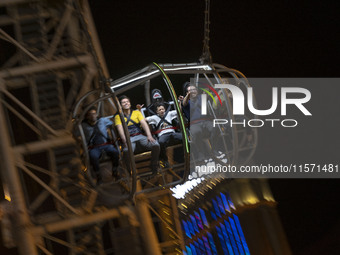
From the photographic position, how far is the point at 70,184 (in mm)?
8883

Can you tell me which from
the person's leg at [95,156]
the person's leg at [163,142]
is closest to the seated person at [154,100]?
the person's leg at [163,142]

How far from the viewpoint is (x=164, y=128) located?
23.2 feet

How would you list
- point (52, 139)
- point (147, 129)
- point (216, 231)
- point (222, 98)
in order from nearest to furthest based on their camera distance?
point (147, 129), point (222, 98), point (52, 139), point (216, 231)

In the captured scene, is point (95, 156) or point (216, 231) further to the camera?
point (216, 231)

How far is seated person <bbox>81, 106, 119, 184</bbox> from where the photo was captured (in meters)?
7.03

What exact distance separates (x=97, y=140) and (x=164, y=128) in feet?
3.02

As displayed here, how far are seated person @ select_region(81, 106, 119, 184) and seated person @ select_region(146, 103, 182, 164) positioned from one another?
61 centimetres

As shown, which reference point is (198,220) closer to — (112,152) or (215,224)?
(215,224)

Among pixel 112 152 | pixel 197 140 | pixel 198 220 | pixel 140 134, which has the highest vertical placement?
pixel 140 134

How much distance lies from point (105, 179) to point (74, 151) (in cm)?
114

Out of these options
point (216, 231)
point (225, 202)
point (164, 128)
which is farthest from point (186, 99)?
point (225, 202)

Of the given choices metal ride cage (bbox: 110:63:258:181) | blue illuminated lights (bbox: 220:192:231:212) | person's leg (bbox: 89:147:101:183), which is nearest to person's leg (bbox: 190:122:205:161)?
metal ride cage (bbox: 110:63:258:181)

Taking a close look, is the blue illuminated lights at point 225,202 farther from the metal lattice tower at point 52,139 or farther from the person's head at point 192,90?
the person's head at point 192,90

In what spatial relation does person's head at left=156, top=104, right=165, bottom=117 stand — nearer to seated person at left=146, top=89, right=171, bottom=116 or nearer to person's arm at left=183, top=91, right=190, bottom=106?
→ seated person at left=146, top=89, right=171, bottom=116
